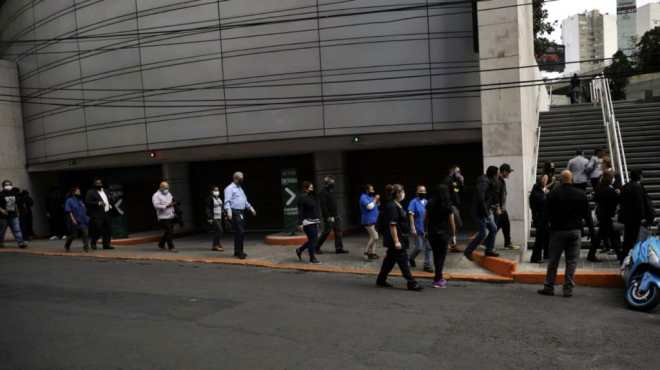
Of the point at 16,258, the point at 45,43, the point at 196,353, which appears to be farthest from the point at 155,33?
the point at 196,353

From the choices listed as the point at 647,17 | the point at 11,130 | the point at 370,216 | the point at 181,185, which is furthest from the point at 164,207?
the point at 647,17

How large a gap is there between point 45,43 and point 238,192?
1162 cm

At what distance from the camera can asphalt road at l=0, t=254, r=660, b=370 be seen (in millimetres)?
5270

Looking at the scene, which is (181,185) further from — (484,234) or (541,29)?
(541,29)

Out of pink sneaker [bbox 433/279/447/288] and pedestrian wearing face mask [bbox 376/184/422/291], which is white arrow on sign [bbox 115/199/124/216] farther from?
pink sneaker [bbox 433/279/447/288]

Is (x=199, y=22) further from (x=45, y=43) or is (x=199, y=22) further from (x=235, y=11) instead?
(x=45, y=43)

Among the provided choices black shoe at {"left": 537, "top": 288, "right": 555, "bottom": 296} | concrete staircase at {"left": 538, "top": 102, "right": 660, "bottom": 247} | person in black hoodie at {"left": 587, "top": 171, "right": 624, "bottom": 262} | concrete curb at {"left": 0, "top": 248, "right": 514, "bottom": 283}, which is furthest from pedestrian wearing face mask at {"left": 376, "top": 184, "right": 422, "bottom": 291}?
concrete staircase at {"left": 538, "top": 102, "right": 660, "bottom": 247}

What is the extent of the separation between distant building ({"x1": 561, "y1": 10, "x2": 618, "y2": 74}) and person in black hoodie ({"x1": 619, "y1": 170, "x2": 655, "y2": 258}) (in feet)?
288

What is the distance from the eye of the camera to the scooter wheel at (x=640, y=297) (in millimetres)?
6891

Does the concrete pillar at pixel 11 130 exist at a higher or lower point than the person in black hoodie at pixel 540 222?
higher

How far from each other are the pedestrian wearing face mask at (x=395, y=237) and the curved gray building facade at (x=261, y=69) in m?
5.64

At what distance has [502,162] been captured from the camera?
38.5 ft

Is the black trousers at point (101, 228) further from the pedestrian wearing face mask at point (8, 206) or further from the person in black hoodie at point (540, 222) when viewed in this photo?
the person in black hoodie at point (540, 222)

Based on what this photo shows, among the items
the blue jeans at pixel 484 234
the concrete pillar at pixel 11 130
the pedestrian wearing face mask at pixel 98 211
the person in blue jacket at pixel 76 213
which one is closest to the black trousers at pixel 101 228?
the pedestrian wearing face mask at pixel 98 211
